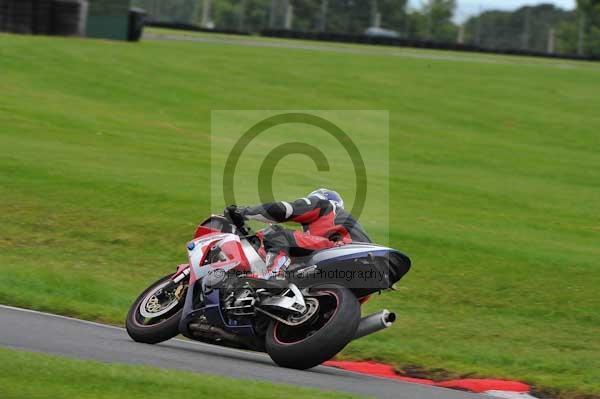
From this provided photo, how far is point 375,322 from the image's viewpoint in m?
8.41

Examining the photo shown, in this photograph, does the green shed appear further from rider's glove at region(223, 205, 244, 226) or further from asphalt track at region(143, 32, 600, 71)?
rider's glove at region(223, 205, 244, 226)

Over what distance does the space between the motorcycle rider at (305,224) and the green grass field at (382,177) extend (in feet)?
6.04

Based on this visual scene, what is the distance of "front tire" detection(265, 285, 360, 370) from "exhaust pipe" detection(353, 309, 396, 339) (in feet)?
0.83

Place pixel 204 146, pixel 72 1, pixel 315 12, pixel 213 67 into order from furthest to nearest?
pixel 315 12
pixel 213 67
pixel 72 1
pixel 204 146

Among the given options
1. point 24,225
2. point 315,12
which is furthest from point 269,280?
point 315,12

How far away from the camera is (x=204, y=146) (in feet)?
75.0

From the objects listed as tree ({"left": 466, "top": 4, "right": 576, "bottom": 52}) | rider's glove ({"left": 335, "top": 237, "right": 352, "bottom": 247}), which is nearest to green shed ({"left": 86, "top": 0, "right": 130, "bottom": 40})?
tree ({"left": 466, "top": 4, "right": 576, "bottom": 52})

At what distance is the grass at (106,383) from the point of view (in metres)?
6.67

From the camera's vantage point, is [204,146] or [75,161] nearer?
[75,161]

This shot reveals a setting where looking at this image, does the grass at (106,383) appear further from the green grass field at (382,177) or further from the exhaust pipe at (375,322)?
the green grass field at (382,177)

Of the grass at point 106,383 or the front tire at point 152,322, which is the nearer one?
the grass at point 106,383

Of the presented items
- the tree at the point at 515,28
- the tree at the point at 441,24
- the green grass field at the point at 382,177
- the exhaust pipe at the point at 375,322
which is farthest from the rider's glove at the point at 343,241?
the tree at the point at 441,24

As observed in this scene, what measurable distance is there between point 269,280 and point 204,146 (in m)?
14.2

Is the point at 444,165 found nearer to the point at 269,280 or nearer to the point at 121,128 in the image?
the point at 121,128
